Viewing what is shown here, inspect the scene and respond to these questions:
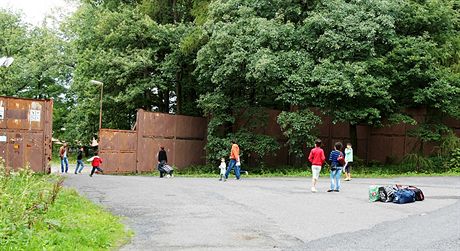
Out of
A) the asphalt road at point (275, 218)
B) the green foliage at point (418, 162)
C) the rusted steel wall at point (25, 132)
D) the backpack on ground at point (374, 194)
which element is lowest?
the asphalt road at point (275, 218)

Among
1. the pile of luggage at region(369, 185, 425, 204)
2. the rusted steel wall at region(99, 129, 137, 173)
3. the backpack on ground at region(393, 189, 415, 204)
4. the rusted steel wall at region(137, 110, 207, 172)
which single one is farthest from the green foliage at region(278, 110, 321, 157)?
the backpack on ground at region(393, 189, 415, 204)

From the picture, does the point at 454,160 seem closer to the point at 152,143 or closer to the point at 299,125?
the point at 299,125

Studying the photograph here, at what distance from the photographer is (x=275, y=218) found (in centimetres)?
1160

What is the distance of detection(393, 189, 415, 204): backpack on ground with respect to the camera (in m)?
14.1

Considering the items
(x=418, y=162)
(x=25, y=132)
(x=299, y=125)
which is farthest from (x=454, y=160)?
(x=25, y=132)

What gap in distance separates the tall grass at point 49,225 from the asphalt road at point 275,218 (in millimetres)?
491

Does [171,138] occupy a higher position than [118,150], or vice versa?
[171,138]

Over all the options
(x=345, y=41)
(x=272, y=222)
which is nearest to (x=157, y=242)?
(x=272, y=222)

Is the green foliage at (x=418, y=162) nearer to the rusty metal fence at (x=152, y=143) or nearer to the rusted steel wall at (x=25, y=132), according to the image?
the rusty metal fence at (x=152, y=143)

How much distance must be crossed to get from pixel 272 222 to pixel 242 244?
7.83 ft

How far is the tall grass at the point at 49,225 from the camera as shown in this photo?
24.4 feet

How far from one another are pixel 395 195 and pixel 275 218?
426 centimetres

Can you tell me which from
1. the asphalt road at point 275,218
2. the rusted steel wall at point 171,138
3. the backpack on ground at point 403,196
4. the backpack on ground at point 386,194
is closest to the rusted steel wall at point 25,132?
the asphalt road at point 275,218

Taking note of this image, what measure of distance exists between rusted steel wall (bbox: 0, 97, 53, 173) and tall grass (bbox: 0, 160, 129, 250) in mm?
8617
